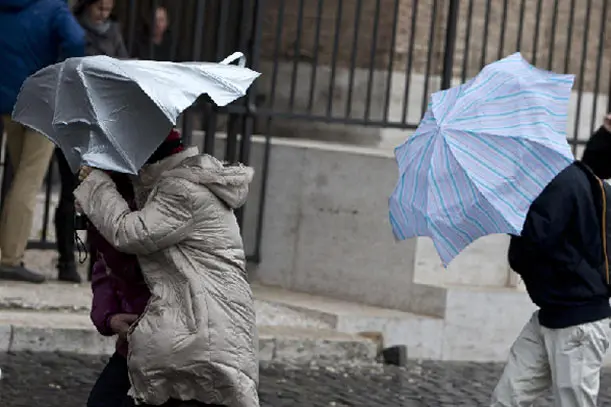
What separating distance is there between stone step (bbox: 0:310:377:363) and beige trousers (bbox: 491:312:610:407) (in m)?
2.57

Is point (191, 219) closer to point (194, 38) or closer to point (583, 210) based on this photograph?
point (583, 210)

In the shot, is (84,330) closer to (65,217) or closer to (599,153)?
(65,217)

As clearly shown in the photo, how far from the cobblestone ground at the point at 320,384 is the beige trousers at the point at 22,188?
3.67 ft

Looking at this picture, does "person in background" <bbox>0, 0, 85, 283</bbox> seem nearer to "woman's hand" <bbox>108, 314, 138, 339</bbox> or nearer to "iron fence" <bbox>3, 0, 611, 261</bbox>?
"iron fence" <bbox>3, 0, 611, 261</bbox>

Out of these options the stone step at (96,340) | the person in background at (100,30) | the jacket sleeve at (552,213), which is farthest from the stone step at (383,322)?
Answer: the jacket sleeve at (552,213)

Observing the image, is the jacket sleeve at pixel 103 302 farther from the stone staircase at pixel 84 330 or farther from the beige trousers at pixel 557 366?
the stone staircase at pixel 84 330

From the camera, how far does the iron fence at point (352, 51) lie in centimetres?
980

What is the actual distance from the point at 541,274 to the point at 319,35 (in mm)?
4546

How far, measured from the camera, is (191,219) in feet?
15.7

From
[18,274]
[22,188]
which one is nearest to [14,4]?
[22,188]

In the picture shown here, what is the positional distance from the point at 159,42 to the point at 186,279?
511cm

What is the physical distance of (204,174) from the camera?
4.83 m

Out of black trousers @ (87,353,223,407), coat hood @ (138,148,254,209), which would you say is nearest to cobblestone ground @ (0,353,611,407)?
black trousers @ (87,353,223,407)

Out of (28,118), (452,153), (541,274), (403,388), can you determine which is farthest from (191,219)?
(403,388)
